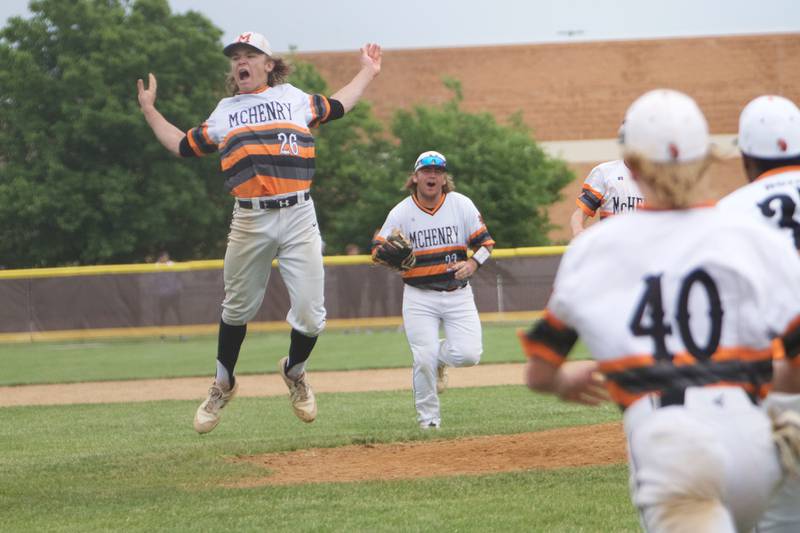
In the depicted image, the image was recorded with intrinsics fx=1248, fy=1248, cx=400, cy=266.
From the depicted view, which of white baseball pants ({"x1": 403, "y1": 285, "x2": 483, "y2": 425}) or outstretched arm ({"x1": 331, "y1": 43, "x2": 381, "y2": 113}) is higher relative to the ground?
outstretched arm ({"x1": 331, "y1": 43, "x2": 381, "y2": 113})

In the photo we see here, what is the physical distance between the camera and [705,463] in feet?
10.3

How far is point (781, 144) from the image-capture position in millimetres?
4578

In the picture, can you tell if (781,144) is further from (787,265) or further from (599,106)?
(599,106)

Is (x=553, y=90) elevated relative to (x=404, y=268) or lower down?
elevated

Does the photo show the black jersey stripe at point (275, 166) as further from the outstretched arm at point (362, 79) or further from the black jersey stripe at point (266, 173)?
the outstretched arm at point (362, 79)

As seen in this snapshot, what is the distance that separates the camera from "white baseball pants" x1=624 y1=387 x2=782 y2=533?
3158 mm

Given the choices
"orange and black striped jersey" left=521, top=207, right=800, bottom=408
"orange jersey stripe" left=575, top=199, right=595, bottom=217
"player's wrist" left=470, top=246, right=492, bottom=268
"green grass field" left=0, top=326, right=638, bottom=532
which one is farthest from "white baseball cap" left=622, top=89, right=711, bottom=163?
"orange jersey stripe" left=575, top=199, right=595, bottom=217

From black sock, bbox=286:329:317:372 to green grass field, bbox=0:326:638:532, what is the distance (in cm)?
77

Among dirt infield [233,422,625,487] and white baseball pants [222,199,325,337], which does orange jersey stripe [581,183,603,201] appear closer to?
dirt infield [233,422,625,487]

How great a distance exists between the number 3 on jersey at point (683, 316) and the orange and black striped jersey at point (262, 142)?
5097 mm

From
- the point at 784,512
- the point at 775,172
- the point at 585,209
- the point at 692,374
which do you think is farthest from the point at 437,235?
the point at 692,374

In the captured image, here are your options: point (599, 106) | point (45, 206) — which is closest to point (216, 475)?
point (45, 206)

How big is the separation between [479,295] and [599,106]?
22.2 m

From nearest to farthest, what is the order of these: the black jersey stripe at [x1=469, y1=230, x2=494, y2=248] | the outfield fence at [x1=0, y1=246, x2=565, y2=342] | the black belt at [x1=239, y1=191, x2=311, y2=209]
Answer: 1. the black belt at [x1=239, y1=191, x2=311, y2=209]
2. the black jersey stripe at [x1=469, y1=230, x2=494, y2=248]
3. the outfield fence at [x1=0, y1=246, x2=565, y2=342]
